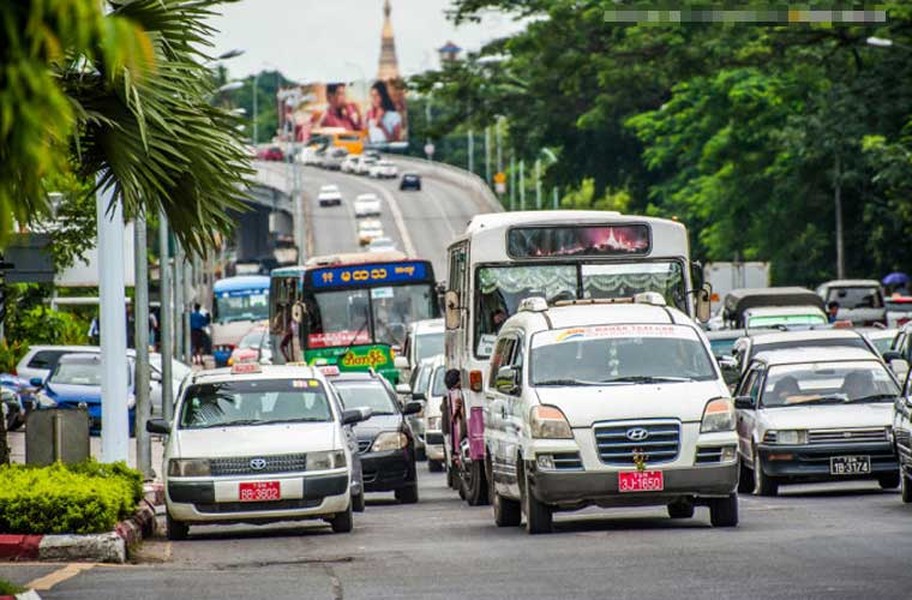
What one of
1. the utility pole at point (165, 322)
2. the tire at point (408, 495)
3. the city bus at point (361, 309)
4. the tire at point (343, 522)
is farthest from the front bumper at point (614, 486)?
the city bus at point (361, 309)

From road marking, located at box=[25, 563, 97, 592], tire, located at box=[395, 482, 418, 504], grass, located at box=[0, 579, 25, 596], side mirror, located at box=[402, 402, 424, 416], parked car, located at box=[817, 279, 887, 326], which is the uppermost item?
parked car, located at box=[817, 279, 887, 326]

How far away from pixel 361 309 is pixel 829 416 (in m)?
18.1

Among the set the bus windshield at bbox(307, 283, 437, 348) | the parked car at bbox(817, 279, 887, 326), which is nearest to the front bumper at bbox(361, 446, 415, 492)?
the bus windshield at bbox(307, 283, 437, 348)

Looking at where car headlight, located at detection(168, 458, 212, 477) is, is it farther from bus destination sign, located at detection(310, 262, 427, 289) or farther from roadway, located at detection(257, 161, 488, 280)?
roadway, located at detection(257, 161, 488, 280)

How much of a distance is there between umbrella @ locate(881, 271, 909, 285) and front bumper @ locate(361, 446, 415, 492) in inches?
1989

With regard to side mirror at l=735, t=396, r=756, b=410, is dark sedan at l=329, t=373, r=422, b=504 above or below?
below

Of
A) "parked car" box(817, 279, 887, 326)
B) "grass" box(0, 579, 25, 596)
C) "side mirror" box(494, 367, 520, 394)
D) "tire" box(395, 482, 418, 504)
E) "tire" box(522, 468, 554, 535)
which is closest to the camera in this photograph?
"grass" box(0, 579, 25, 596)

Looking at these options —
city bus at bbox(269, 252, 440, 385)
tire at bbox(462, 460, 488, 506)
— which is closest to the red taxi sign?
tire at bbox(462, 460, 488, 506)

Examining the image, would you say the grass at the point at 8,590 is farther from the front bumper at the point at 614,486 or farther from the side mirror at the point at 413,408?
the side mirror at the point at 413,408

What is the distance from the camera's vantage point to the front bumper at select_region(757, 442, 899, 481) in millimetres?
22578

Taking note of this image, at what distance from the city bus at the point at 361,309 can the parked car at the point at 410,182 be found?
107556mm

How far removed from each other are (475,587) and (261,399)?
7.38 metres

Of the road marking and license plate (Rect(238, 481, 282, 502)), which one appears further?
license plate (Rect(238, 481, 282, 502))

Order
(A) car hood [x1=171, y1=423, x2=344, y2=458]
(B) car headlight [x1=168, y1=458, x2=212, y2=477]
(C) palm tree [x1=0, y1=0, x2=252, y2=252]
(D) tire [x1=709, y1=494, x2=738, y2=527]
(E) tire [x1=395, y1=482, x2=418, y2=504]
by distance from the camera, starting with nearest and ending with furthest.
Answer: (C) palm tree [x1=0, y1=0, x2=252, y2=252] < (D) tire [x1=709, y1=494, x2=738, y2=527] < (B) car headlight [x1=168, y1=458, x2=212, y2=477] < (A) car hood [x1=171, y1=423, x2=344, y2=458] < (E) tire [x1=395, y1=482, x2=418, y2=504]
